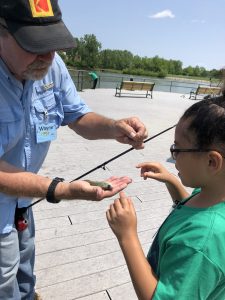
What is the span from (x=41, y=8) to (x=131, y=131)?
906mm

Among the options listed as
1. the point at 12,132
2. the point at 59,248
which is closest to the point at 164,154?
the point at 59,248

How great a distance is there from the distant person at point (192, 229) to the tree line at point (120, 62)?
47.7m

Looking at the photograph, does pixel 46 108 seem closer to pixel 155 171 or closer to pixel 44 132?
pixel 44 132

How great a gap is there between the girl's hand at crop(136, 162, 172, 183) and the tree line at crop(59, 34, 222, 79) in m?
47.2

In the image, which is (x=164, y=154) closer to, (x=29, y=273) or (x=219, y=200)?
(x=29, y=273)

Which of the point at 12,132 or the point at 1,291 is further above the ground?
the point at 12,132

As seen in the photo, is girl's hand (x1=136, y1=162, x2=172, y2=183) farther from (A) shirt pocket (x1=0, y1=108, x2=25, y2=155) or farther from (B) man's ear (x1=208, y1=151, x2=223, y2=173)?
(A) shirt pocket (x1=0, y1=108, x2=25, y2=155)

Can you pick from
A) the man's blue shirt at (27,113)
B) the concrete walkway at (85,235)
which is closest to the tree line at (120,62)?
the concrete walkway at (85,235)

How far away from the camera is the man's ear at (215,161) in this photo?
141cm

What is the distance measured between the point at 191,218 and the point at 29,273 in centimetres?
153

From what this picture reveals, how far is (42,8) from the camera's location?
5.71 ft

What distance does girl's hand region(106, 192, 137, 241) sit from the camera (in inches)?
60.2

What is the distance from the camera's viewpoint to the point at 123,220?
1542 millimetres

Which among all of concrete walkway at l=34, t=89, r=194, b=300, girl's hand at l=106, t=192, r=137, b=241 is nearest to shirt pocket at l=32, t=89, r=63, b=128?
girl's hand at l=106, t=192, r=137, b=241
